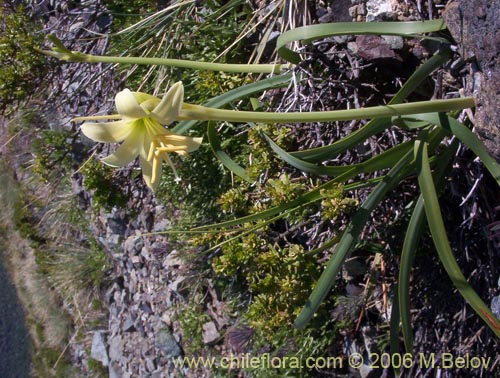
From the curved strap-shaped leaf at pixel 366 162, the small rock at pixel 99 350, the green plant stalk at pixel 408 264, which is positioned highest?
the curved strap-shaped leaf at pixel 366 162

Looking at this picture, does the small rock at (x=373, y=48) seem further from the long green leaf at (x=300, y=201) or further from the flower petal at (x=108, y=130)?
the flower petal at (x=108, y=130)

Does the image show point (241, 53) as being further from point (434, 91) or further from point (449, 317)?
point (449, 317)

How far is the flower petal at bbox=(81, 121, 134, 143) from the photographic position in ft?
→ 3.15

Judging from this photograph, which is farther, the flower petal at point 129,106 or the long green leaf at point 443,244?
the long green leaf at point 443,244

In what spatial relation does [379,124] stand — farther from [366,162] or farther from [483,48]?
[483,48]

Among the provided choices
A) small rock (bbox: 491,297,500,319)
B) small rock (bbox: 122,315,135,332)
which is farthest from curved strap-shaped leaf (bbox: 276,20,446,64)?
small rock (bbox: 122,315,135,332)

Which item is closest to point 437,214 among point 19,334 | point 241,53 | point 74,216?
point 241,53

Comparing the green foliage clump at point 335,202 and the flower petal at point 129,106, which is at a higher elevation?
the flower petal at point 129,106

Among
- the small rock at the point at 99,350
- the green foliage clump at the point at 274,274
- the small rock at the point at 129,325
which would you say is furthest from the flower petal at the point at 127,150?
the small rock at the point at 99,350

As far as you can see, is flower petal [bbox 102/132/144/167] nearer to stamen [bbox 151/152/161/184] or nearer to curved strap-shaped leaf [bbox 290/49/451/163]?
stamen [bbox 151/152/161/184]

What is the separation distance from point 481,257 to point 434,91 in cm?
44

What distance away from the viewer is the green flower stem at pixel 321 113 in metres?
0.95

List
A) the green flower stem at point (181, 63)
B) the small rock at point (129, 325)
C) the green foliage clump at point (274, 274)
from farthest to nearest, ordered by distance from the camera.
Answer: the small rock at point (129, 325) < the green foliage clump at point (274, 274) < the green flower stem at point (181, 63)

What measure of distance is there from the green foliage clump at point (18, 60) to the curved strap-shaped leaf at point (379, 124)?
1.36 meters
